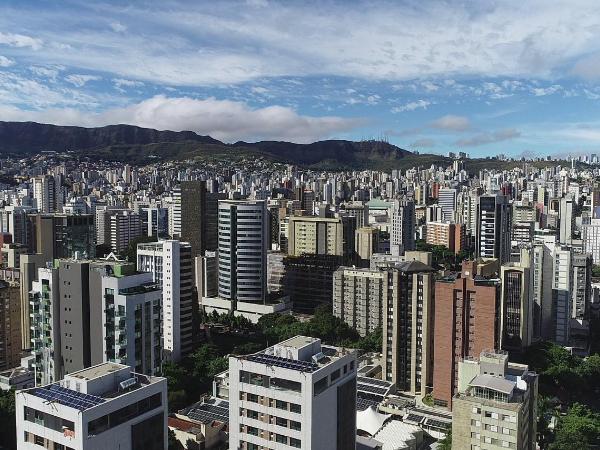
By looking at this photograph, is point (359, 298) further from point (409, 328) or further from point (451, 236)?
point (451, 236)

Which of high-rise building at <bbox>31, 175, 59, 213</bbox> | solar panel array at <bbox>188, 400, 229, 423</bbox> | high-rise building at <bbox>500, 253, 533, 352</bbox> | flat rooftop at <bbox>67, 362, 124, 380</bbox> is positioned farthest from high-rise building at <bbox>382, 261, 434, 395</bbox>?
high-rise building at <bbox>31, 175, 59, 213</bbox>

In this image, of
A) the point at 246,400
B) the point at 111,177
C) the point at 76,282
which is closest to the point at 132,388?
the point at 246,400

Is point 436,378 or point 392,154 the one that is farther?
point 392,154

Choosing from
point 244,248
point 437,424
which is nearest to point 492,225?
point 244,248

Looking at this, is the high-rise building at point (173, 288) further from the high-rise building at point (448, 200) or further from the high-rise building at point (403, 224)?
the high-rise building at point (448, 200)

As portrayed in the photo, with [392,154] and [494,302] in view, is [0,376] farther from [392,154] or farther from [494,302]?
[392,154]

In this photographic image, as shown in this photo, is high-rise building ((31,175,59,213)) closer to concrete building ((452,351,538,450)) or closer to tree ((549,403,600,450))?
tree ((549,403,600,450))

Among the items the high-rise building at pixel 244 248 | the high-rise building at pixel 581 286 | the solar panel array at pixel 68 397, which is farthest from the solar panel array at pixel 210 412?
the high-rise building at pixel 581 286
